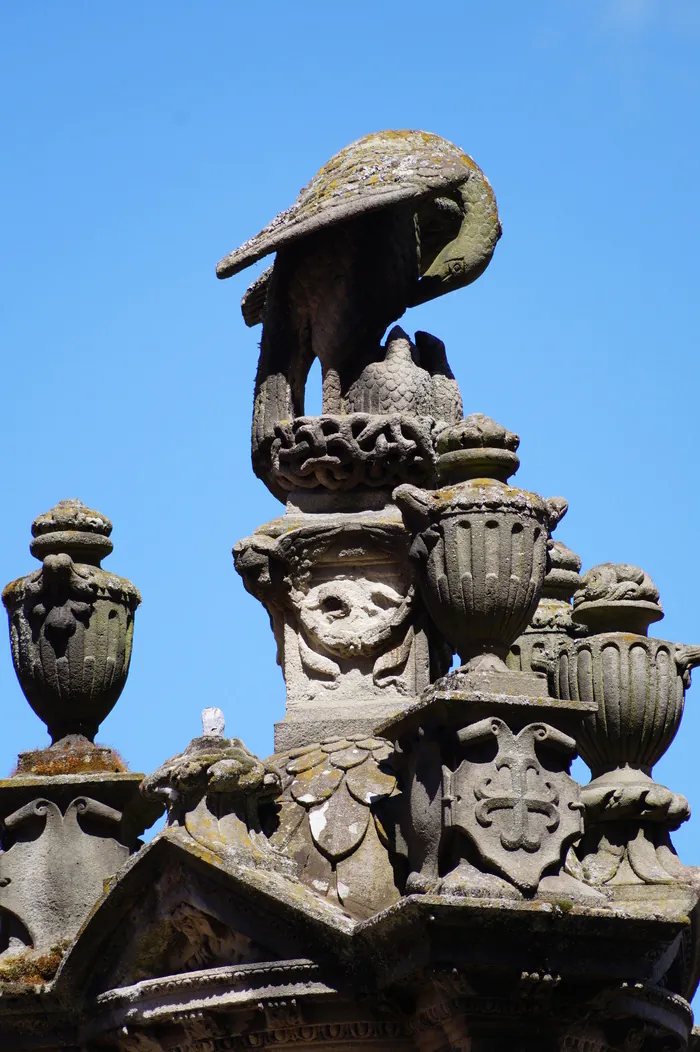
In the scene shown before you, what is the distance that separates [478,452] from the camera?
51.4 feet

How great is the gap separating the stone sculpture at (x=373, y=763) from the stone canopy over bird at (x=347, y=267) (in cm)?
2

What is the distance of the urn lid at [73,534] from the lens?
17453 mm

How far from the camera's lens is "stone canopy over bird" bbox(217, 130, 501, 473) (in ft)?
57.0

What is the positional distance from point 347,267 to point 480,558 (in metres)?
2.99

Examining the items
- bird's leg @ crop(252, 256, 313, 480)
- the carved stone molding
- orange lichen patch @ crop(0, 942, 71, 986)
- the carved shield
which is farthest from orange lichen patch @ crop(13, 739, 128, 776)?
the carved shield

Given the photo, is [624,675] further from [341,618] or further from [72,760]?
[72,760]

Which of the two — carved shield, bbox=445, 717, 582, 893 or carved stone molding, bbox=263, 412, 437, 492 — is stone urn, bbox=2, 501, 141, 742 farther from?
carved shield, bbox=445, 717, 582, 893

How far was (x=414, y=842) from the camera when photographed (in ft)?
49.9

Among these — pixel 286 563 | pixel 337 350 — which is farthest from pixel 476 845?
pixel 337 350

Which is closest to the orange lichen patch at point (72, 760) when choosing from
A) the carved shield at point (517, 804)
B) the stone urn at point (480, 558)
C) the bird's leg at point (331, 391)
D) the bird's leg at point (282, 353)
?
the bird's leg at point (282, 353)

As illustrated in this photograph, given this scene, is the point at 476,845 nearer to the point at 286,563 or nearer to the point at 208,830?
the point at 208,830

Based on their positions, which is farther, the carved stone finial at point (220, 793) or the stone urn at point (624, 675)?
the stone urn at point (624, 675)

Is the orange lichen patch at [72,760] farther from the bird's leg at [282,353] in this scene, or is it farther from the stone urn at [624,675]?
the stone urn at [624,675]

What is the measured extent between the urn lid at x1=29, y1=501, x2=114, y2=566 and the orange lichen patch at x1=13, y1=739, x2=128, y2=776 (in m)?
1.13
